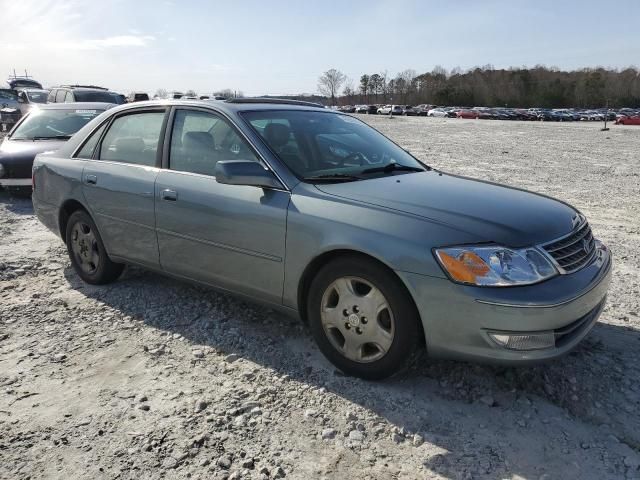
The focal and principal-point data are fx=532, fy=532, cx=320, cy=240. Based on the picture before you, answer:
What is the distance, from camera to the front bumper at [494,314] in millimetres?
2670

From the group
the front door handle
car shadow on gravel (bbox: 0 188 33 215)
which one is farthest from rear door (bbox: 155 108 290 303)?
car shadow on gravel (bbox: 0 188 33 215)

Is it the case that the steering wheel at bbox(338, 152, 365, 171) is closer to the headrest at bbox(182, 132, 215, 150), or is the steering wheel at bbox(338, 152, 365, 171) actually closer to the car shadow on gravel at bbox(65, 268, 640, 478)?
the headrest at bbox(182, 132, 215, 150)

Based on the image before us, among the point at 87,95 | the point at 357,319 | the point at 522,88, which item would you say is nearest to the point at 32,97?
the point at 87,95

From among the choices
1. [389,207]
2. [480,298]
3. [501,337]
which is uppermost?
[389,207]

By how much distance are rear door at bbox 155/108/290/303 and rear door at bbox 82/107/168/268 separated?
0.14m

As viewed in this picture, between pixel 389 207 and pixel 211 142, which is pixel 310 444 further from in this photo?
pixel 211 142

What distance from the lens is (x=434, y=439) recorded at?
270 centimetres

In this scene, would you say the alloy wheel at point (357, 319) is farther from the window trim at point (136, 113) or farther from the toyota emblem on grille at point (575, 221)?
the window trim at point (136, 113)

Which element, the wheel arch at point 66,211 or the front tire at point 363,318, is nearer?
the front tire at point 363,318

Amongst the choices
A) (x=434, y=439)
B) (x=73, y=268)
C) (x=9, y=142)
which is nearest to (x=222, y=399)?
(x=434, y=439)

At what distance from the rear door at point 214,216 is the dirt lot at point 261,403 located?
0.50m

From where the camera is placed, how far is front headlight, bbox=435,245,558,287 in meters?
2.71

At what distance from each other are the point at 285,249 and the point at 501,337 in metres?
1.36

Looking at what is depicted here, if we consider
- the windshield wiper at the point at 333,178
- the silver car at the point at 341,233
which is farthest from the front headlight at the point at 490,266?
the windshield wiper at the point at 333,178
